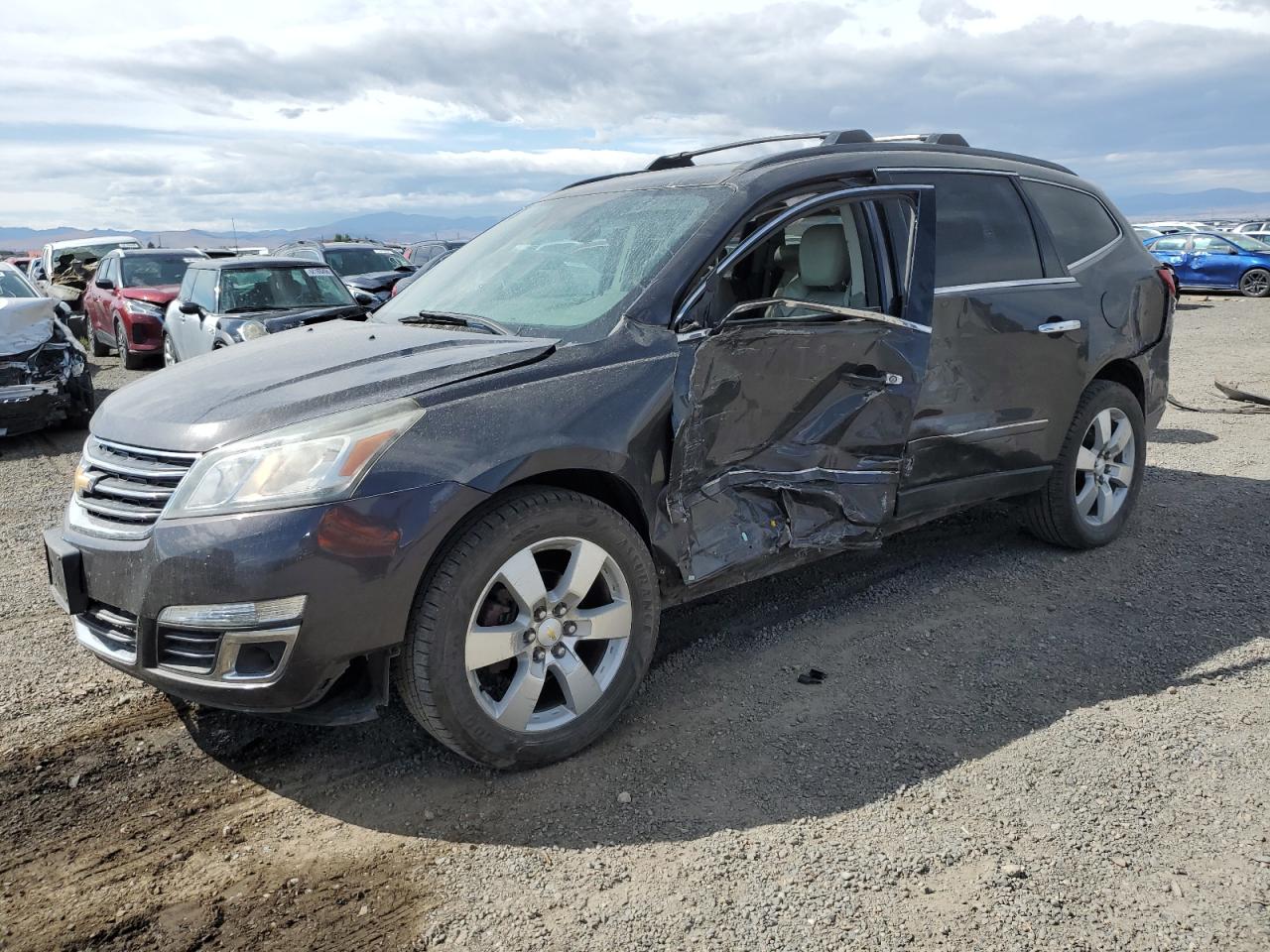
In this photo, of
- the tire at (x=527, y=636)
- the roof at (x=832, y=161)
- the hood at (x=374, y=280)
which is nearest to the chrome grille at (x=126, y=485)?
the tire at (x=527, y=636)

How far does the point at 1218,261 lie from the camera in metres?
23.7

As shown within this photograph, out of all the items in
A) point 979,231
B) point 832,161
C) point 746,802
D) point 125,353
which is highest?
point 832,161

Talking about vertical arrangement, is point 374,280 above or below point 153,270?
below

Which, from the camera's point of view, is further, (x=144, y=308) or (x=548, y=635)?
(x=144, y=308)

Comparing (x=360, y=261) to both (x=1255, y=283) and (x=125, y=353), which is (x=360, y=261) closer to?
(x=125, y=353)

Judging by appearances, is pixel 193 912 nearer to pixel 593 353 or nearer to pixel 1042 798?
pixel 593 353

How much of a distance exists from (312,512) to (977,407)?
2.86m

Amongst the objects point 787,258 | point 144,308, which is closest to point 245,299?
point 144,308

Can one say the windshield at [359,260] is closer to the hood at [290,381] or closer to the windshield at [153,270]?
the windshield at [153,270]

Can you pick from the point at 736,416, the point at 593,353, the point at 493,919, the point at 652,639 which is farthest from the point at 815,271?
the point at 493,919

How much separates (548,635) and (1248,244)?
1035 inches

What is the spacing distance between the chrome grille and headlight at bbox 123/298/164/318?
38.6 feet

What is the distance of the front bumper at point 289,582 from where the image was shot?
2715 mm

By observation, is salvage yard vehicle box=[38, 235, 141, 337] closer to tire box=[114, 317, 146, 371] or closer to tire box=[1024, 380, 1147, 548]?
tire box=[114, 317, 146, 371]
